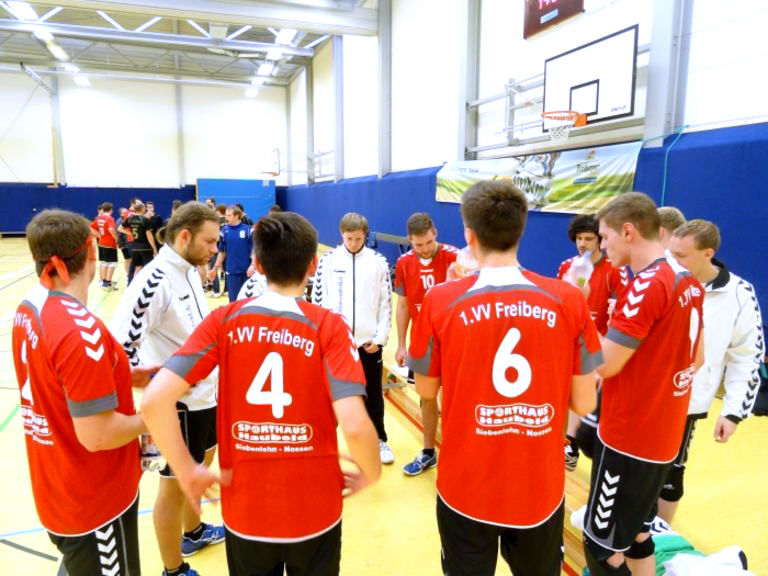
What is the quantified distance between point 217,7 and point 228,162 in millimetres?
11010

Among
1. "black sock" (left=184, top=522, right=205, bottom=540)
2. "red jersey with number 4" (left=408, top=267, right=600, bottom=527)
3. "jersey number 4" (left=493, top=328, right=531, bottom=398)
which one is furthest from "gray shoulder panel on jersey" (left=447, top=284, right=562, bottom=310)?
"black sock" (left=184, top=522, right=205, bottom=540)

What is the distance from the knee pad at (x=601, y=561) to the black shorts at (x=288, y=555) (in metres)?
1.10

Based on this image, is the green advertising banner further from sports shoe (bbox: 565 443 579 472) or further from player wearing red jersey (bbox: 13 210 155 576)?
player wearing red jersey (bbox: 13 210 155 576)

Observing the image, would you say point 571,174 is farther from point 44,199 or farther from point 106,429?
point 44,199

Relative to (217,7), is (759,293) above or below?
below

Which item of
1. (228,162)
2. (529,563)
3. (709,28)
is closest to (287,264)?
(529,563)

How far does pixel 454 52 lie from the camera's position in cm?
880

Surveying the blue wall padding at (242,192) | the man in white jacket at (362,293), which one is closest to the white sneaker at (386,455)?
the man in white jacket at (362,293)

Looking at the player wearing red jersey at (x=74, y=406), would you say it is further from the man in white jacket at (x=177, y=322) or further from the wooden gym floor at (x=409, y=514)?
the wooden gym floor at (x=409, y=514)

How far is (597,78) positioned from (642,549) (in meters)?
5.37

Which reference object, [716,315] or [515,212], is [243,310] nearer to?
[515,212]

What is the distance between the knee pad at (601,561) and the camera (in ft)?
6.41

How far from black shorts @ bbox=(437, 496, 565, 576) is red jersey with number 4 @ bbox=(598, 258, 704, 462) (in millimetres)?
506

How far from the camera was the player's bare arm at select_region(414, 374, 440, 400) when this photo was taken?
1623 millimetres
